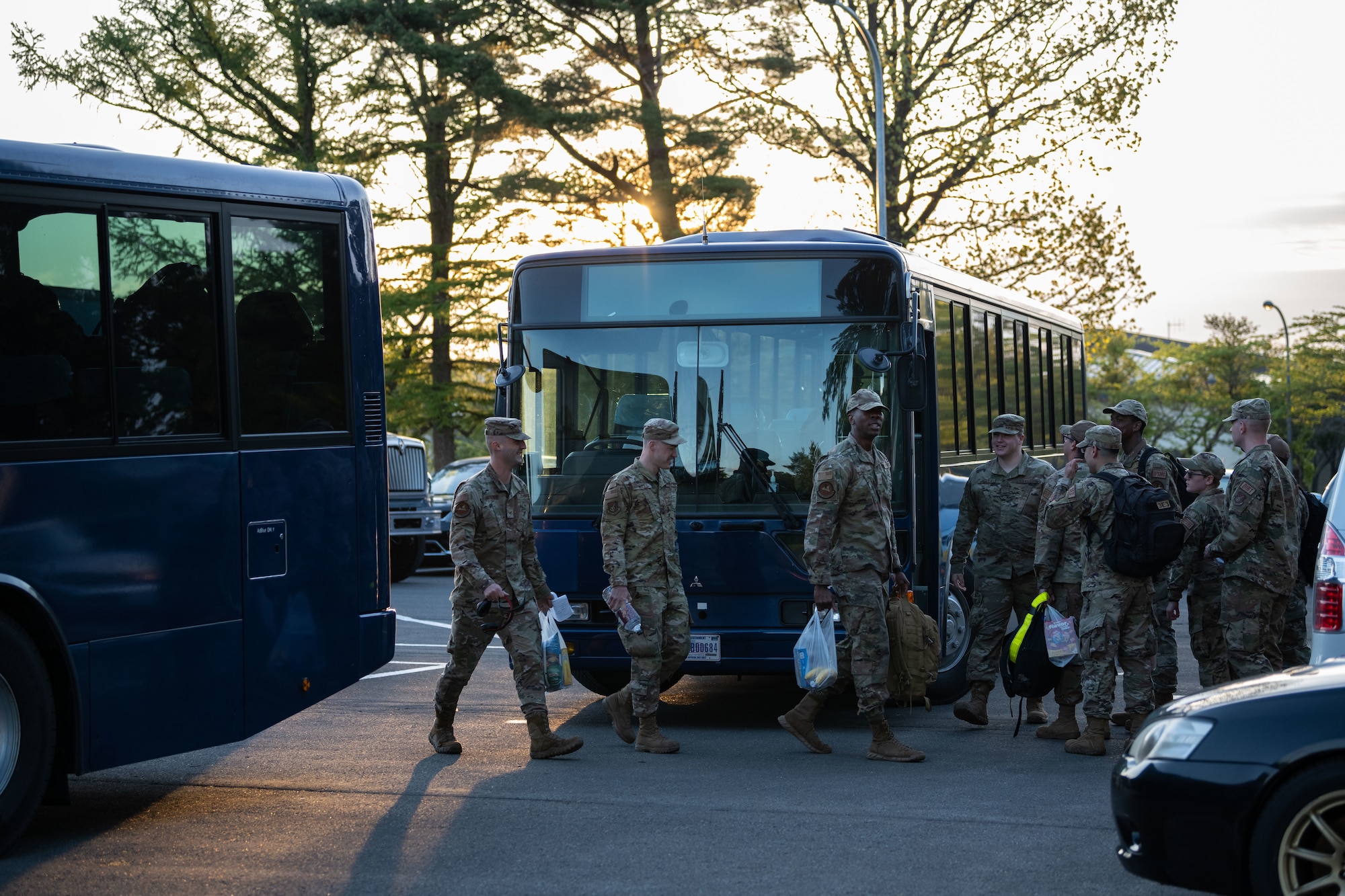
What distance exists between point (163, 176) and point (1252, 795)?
17.0 feet

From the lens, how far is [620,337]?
974cm

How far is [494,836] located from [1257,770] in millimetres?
3221

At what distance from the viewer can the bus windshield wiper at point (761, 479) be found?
30.7 feet

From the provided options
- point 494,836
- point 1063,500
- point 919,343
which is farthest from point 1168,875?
point 919,343

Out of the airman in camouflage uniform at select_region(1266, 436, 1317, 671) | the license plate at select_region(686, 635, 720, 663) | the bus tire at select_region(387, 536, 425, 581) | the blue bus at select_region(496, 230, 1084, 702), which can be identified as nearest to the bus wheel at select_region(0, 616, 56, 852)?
the blue bus at select_region(496, 230, 1084, 702)

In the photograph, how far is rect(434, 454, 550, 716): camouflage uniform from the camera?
846cm

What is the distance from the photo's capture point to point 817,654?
27.6 ft

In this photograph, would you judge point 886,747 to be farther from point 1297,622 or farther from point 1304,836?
point 1304,836

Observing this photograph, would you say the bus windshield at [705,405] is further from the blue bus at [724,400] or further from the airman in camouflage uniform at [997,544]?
the airman in camouflage uniform at [997,544]

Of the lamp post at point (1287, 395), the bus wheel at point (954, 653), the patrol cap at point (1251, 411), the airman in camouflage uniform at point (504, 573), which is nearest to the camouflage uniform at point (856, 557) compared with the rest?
the airman in camouflage uniform at point (504, 573)

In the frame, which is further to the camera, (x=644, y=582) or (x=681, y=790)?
(x=644, y=582)

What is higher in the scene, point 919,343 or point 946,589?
point 919,343

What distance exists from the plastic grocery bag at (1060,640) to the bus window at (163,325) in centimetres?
483

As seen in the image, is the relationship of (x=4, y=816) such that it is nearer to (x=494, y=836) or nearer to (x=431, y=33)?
(x=494, y=836)
